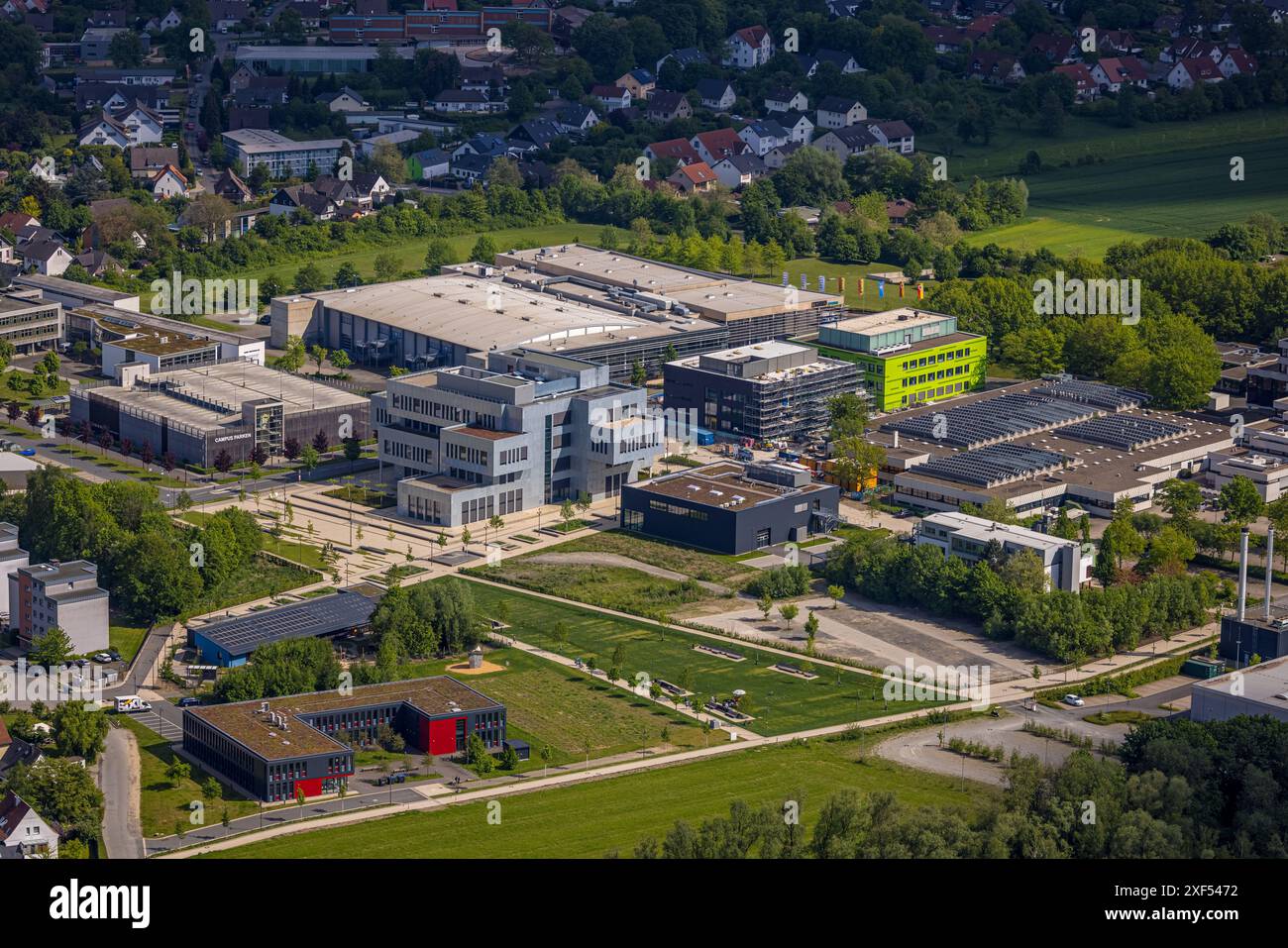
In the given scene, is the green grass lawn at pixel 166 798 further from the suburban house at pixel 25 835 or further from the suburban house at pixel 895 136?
the suburban house at pixel 895 136

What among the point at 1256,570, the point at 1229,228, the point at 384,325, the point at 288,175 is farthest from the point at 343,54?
the point at 1256,570

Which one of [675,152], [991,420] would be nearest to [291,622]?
[991,420]

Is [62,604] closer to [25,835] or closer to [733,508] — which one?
[25,835]

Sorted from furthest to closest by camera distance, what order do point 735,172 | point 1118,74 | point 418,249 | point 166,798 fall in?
point 1118,74 → point 735,172 → point 418,249 → point 166,798

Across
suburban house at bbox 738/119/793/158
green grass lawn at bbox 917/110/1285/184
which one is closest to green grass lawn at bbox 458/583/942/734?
suburban house at bbox 738/119/793/158

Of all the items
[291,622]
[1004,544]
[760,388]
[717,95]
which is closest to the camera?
[291,622]

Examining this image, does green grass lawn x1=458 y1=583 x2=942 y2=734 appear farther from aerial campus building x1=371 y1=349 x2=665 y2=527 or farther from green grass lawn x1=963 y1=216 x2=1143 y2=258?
green grass lawn x1=963 y1=216 x2=1143 y2=258

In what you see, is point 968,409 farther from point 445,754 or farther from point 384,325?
point 445,754
